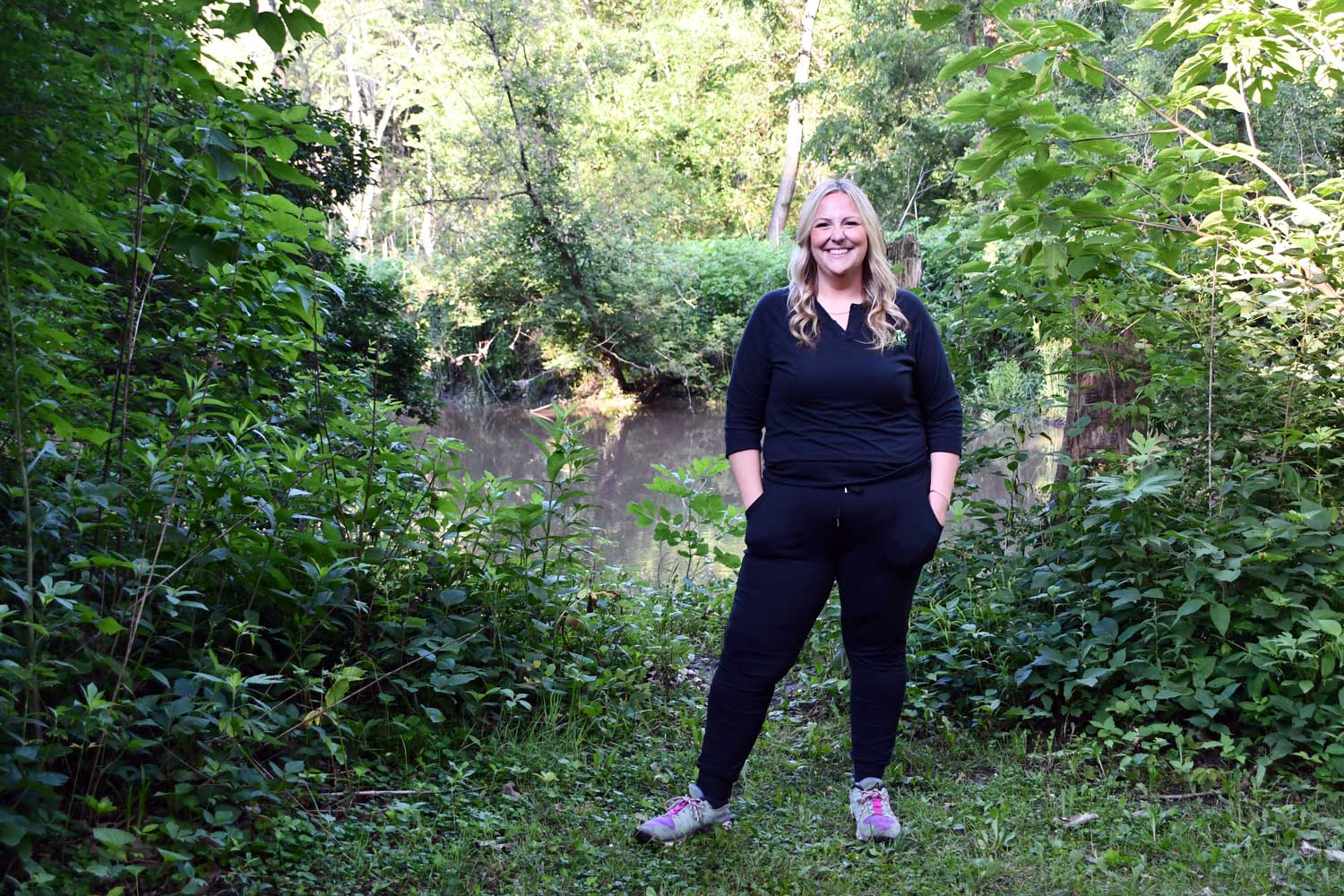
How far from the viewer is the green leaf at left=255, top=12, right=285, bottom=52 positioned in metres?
2.64

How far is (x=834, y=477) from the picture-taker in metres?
3.01

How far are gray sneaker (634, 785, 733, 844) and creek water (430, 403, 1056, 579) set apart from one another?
14.5 ft

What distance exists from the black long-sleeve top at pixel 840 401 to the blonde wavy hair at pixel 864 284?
1.1 inches

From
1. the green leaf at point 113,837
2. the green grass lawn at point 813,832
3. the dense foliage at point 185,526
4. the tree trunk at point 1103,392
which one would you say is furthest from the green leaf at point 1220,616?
the green leaf at point 113,837

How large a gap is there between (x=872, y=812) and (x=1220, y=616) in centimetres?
133

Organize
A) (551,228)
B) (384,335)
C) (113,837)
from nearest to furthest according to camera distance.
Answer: (113,837), (384,335), (551,228)

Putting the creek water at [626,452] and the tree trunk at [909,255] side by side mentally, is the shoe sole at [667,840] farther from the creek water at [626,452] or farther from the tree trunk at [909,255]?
the tree trunk at [909,255]

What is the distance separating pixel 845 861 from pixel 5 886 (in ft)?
6.69

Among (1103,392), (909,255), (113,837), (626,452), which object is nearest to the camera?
(113,837)

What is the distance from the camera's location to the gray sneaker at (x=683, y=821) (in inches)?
120

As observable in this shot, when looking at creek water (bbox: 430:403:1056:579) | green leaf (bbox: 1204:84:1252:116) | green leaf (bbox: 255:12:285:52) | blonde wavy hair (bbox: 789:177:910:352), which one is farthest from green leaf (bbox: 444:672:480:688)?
creek water (bbox: 430:403:1056:579)

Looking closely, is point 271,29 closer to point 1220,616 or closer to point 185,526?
point 185,526

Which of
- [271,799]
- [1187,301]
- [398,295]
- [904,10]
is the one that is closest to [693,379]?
[904,10]

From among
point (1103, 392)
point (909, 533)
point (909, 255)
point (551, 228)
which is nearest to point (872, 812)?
point (909, 533)
